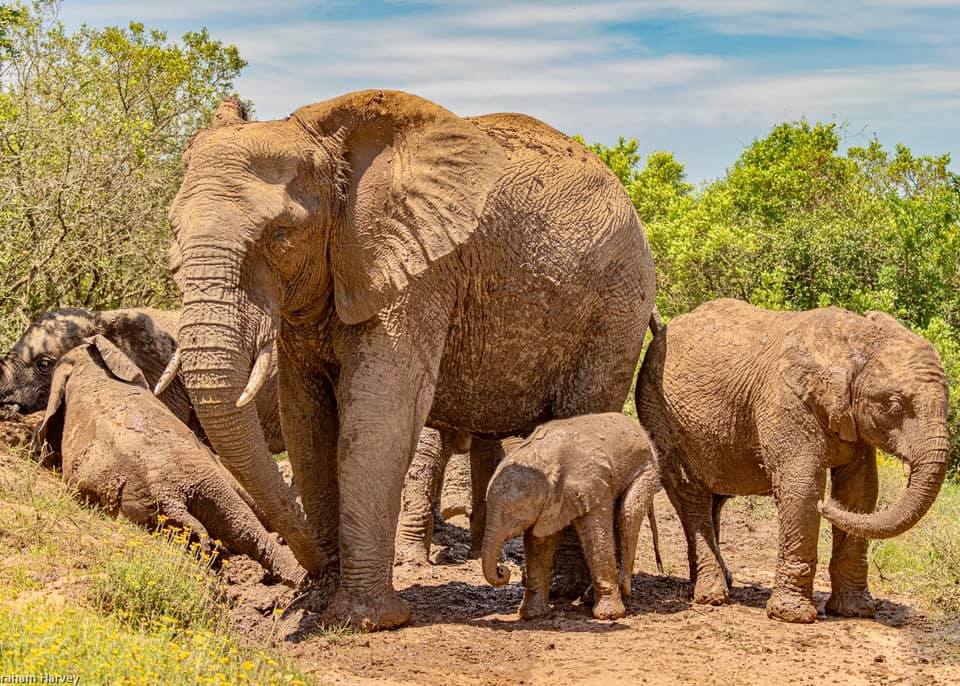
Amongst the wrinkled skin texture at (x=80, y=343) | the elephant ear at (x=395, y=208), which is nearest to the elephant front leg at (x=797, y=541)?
the elephant ear at (x=395, y=208)

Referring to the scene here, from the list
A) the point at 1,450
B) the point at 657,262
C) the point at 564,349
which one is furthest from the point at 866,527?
the point at 657,262

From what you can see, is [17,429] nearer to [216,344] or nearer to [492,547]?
[492,547]

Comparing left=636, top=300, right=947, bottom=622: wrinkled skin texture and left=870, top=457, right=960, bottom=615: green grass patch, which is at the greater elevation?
left=636, top=300, right=947, bottom=622: wrinkled skin texture

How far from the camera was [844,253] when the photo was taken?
17.4 meters

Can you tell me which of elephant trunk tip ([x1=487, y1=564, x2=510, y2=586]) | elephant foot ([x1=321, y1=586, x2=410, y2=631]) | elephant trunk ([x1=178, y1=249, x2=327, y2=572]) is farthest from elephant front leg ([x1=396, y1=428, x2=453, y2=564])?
elephant trunk ([x1=178, y1=249, x2=327, y2=572])

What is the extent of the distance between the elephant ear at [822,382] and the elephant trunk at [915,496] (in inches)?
19.6

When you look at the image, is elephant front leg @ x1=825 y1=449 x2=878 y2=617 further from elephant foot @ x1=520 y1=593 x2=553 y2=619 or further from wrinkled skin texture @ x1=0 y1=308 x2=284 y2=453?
wrinkled skin texture @ x1=0 y1=308 x2=284 y2=453

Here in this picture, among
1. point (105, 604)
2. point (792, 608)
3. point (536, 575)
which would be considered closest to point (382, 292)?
point (536, 575)

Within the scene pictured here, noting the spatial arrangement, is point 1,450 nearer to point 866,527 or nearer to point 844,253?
point 866,527

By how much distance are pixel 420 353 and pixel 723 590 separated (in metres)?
2.79

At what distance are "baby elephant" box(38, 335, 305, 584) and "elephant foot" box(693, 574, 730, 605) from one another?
2731 millimetres

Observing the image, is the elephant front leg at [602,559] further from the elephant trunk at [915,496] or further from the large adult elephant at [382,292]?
the elephant trunk at [915,496]

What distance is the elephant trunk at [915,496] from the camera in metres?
8.25

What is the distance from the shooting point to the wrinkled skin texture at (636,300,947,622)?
8.42m
